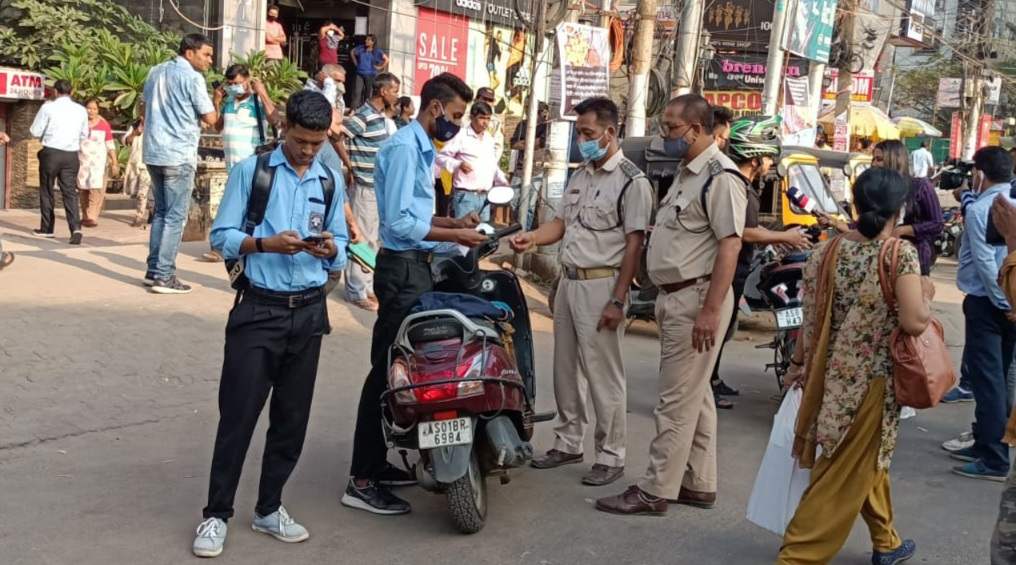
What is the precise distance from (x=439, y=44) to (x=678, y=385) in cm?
1790

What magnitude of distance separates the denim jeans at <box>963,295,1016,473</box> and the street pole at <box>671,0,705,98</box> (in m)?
7.88

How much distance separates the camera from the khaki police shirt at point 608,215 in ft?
18.5

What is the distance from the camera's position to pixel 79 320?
7836 mm

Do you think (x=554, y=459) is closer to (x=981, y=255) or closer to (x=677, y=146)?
(x=677, y=146)

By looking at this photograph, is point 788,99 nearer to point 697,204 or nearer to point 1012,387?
point 1012,387

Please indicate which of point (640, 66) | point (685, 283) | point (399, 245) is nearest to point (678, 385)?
point (685, 283)

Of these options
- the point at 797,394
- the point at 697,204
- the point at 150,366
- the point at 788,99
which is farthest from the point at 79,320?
the point at 788,99

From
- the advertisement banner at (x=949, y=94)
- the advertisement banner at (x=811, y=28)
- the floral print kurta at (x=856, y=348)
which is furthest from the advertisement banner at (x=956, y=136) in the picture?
the floral print kurta at (x=856, y=348)

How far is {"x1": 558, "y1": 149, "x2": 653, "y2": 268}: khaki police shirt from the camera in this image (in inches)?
222

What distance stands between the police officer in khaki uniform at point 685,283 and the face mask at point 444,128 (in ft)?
3.29

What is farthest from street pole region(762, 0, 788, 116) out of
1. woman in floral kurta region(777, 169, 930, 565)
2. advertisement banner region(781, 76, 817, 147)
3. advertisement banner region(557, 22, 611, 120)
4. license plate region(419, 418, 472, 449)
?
license plate region(419, 418, 472, 449)

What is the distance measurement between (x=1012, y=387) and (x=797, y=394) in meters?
2.75

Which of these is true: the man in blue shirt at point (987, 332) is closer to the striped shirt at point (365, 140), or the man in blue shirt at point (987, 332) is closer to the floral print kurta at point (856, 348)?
the floral print kurta at point (856, 348)

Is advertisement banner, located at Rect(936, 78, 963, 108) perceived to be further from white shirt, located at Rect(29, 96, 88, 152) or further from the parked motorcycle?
the parked motorcycle
